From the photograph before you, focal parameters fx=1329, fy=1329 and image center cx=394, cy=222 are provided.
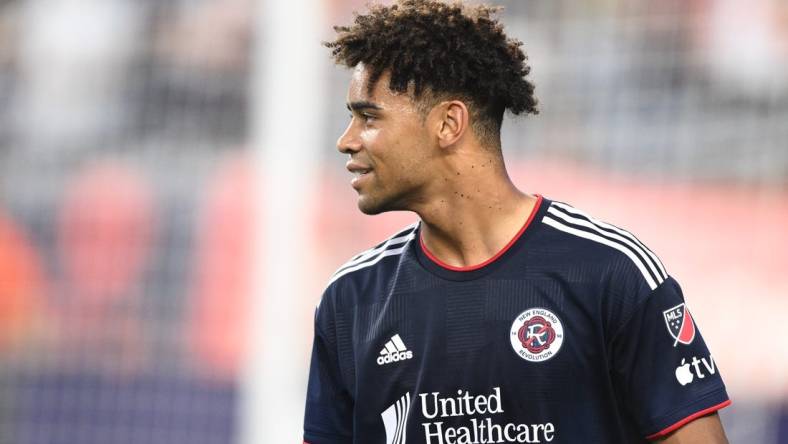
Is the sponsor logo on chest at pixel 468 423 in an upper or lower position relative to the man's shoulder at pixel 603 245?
lower

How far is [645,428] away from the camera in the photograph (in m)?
3.02

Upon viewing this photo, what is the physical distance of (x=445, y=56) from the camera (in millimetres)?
3240

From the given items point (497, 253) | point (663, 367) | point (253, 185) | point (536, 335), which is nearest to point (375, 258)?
point (497, 253)

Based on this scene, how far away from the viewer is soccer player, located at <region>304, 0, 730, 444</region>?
3.03 meters

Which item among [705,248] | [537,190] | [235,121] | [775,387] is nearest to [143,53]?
[235,121]

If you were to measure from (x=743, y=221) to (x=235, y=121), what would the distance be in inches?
106

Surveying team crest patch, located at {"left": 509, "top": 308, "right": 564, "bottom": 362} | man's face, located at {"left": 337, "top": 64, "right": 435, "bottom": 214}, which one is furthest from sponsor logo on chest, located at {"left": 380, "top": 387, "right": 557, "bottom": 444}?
man's face, located at {"left": 337, "top": 64, "right": 435, "bottom": 214}

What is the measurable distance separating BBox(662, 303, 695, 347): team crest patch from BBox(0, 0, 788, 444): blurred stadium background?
10.8 ft

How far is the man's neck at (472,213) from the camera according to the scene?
3219 millimetres

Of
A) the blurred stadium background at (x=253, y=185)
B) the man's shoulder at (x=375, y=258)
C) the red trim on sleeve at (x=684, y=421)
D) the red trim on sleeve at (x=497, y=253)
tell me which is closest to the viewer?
the red trim on sleeve at (x=684, y=421)

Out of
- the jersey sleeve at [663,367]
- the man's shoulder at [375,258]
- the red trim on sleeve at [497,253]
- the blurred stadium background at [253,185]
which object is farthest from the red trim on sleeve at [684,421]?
the blurred stadium background at [253,185]

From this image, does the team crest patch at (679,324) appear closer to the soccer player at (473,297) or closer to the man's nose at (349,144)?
the soccer player at (473,297)

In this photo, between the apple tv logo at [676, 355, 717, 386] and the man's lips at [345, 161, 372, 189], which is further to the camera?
the man's lips at [345, 161, 372, 189]

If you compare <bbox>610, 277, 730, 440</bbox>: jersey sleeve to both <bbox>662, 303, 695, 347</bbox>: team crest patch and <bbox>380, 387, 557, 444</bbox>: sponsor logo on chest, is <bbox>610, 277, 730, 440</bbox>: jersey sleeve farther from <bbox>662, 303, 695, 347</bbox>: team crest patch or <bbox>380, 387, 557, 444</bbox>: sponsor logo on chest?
<bbox>380, 387, 557, 444</bbox>: sponsor logo on chest
